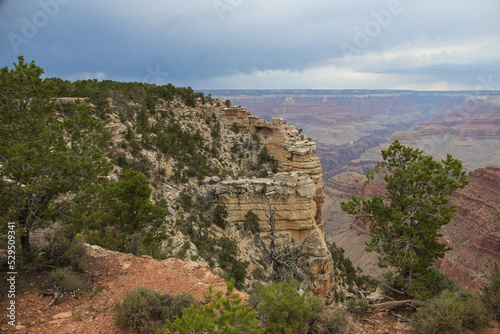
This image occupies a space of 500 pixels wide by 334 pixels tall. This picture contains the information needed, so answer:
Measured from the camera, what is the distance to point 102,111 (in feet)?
83.7

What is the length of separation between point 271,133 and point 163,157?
16.5 metres

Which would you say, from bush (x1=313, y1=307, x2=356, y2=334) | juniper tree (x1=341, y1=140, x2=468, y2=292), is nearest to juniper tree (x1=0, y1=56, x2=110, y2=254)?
bush (x1=313, y1=307, x2=356, y2=334)

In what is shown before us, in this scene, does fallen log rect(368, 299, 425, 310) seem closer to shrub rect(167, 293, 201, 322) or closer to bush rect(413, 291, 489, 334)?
bush rect(413, 291, 489, 334)

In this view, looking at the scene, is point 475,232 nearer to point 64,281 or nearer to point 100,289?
point 100,289

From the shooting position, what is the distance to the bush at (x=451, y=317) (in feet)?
23.8

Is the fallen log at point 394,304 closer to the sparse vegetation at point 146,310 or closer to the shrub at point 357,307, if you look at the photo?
the shrub at point 357,307

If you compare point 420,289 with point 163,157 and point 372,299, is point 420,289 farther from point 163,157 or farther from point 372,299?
point 163,157

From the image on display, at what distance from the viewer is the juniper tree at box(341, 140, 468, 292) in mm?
10125

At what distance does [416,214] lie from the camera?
10.7m

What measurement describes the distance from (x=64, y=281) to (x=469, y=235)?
7409 cm

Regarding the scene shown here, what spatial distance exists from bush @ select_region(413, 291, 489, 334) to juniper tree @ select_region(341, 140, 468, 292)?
6.43 feet

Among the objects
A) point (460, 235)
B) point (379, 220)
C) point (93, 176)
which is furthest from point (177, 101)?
point (460, 235)

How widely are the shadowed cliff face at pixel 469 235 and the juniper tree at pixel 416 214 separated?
2915 centimetres

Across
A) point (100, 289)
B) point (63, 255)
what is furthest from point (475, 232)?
point (63, 255)
